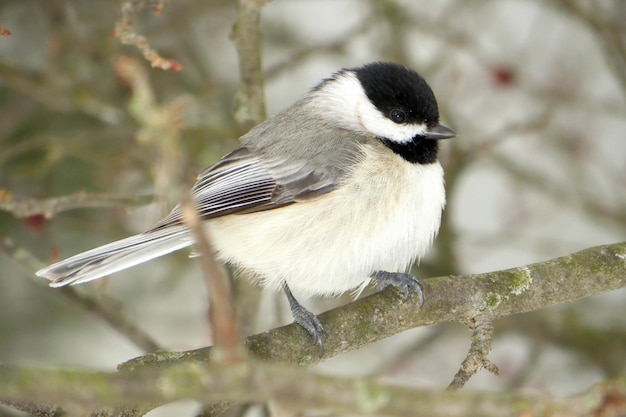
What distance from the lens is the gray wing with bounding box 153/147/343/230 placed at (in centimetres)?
273

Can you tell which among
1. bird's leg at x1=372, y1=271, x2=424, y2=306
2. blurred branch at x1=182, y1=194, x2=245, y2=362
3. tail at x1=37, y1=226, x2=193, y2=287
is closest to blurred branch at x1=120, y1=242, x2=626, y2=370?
bird's leg at x1=372, y1=271, x2=424, y2=306

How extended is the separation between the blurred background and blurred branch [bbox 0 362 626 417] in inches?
62.8

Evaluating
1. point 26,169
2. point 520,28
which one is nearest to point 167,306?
point 26,169

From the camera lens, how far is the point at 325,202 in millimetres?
2686

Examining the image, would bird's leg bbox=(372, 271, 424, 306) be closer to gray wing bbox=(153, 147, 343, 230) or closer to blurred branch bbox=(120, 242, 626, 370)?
blurred branch bbox=(120, 242, 626, 370)

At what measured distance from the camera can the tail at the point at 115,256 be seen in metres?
2.52

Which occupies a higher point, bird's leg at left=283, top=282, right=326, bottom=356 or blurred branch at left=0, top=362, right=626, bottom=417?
bird's leg at left=283, top=282, right=326, bottom=356

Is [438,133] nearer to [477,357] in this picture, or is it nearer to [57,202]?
[477,357]

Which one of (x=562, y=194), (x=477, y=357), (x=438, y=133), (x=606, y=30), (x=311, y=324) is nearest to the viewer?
(x=477, y=357)

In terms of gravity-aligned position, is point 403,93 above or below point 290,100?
below

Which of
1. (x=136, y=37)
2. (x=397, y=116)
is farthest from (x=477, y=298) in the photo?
(x=136, y=37)

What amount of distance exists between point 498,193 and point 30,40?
3268mm

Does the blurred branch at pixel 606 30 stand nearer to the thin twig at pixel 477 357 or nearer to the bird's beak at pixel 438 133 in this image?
the bird's beak at pixel 438 133

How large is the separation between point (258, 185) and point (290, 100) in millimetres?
2273
